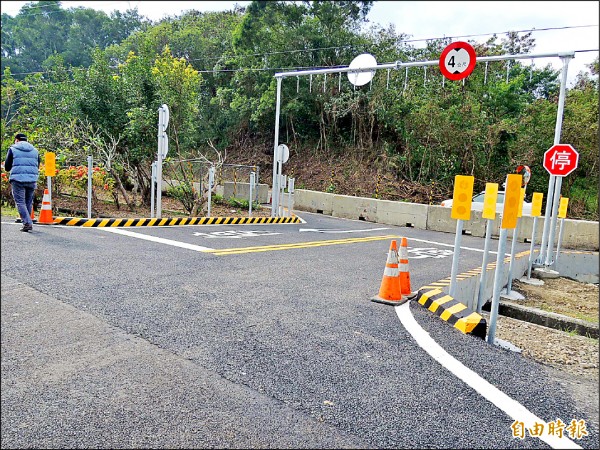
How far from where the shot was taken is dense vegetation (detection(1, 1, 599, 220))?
1664cm

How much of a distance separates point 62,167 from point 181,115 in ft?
14.9

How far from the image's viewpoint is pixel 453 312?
5.79m

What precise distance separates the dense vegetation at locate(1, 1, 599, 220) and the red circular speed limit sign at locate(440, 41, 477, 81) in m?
0.78

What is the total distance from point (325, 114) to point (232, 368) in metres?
28.0

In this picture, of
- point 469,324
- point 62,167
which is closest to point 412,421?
point 469,324

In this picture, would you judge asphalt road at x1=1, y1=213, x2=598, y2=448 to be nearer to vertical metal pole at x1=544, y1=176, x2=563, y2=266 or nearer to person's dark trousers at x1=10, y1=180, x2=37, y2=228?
person's dark trousers at x1=10, y1=180, x2=37, y2=228

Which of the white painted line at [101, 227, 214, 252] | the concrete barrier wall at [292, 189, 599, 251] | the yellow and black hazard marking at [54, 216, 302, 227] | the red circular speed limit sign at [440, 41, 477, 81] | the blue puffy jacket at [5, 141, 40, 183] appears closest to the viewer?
the blue puffy jacket at [5, 141, 40, 183]

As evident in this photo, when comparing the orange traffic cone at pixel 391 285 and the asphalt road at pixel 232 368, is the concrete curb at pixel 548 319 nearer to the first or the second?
the orange traffic cone at pixel 391 285

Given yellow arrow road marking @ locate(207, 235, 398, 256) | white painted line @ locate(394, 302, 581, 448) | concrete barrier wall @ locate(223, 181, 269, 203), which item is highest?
concrete barrier wall @ locate(223, 181, 269, 203)

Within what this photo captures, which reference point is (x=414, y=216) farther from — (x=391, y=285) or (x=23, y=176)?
(x=23, y=176)

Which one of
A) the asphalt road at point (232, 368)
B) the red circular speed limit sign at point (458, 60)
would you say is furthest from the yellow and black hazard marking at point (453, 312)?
the red circular speed limit sign at point (458, 60)

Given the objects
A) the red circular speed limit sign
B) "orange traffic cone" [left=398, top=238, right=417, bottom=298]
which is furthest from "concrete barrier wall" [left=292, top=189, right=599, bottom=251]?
"orange traffic cone" [left=398, top=238, right=417, bottom=298]

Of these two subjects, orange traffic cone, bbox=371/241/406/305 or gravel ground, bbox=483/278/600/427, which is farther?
orange traffic cone, bbox=371/241/406/305

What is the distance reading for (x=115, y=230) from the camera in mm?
11031
